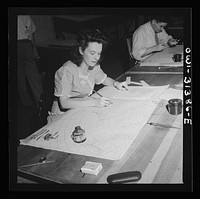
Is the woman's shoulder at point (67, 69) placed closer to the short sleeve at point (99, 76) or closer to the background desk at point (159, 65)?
the short sleeve at point (99, 76)

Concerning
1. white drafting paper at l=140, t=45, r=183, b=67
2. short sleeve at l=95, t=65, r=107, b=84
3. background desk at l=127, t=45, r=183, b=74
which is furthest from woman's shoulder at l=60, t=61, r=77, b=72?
white drafting paper at l=140, t=45, r=183, b=67

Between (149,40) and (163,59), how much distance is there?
289mm

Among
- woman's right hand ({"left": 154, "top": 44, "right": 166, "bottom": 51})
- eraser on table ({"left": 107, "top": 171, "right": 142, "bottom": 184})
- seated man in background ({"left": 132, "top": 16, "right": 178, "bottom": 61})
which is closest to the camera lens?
eraser on table ({"left": 107, "top": 171, "right": 142, "bottom": 184})

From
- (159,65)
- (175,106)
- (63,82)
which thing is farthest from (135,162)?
(159,65)

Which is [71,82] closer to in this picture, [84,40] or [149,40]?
[84,40]

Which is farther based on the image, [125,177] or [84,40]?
[84,40]

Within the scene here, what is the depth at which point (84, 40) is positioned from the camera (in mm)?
2080

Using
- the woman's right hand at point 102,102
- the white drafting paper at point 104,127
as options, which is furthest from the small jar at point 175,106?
the woman's right hand at point 102,102

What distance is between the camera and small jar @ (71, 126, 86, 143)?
1.57 meters

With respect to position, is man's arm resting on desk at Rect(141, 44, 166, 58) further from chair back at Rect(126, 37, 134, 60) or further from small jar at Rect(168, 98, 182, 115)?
small jar at Rect(168, 98, 182, 115)

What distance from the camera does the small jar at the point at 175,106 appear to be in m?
1.79

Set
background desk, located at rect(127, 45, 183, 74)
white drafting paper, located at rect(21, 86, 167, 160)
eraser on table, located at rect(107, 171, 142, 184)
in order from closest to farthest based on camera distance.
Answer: eraser on table, located at rect(107, 171, 142, 184) → white drafting paper, located at rect(21, 86, 167, 160) → background desk, located at rect(127, 45, 183, 74)

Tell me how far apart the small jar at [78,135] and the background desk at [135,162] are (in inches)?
4.1
